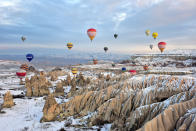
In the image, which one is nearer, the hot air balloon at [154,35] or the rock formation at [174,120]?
the rock formation at [174,120]

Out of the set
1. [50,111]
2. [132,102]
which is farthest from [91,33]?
[132,102]

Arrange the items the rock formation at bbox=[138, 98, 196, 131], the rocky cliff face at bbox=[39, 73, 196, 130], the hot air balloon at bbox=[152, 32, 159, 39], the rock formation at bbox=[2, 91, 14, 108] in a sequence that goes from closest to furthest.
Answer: the rock formation at bbox=[138, 98, 196, 131] < the rocky cliff face at bbox=[39, 73, 196, 130] < the rock formation at bbox=[2, 91, 14, 108] < the hot air balloon at bbox=[152, 32, 159, 39]

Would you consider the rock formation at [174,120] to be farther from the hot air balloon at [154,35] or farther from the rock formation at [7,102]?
the hot air balloon at [154,35]

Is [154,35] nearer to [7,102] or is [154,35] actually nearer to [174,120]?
[7,102]

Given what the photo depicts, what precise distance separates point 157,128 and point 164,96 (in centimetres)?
633

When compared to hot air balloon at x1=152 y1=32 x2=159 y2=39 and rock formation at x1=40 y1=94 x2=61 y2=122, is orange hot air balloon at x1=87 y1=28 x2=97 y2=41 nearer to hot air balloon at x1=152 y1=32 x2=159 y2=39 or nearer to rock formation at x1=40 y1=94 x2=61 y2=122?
hot air balloon at x1=152 y1=32 x2=159 y2=39

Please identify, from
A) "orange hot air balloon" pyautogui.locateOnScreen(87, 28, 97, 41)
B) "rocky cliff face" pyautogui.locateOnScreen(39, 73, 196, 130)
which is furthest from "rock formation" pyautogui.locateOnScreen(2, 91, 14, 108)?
"orange hot air balloon" pyautogui.locateOnScreen(87, 28, 97, 41)

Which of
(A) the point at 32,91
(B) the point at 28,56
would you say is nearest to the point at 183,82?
(A) the point at 32,91

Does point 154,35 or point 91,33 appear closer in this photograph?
point 91,33

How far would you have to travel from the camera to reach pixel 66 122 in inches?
586

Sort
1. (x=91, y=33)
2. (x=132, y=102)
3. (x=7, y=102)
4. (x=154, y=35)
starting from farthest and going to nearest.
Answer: (x=154, y=35), (x=91, y=33), (x=7, y=102), (x=132, y=102)

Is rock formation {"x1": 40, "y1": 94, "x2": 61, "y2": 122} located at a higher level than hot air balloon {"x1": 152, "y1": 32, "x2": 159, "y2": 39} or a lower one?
lower

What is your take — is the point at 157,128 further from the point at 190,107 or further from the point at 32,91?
the point at 32,91

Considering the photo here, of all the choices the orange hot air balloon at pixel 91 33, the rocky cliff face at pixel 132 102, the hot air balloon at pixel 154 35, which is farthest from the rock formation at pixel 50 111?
the hot air balloon at pixel 154 35
